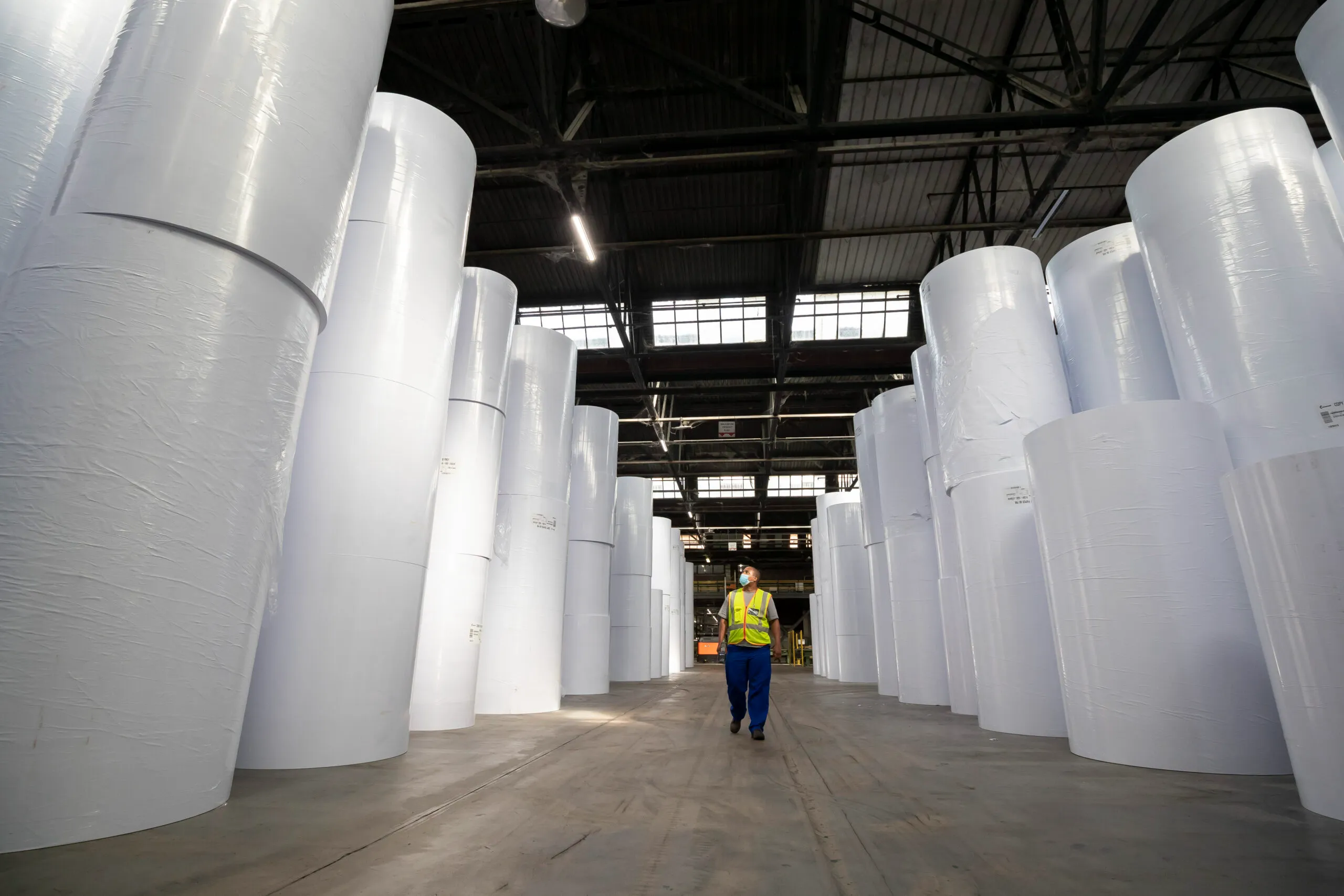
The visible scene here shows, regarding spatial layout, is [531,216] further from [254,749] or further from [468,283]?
[254,749]

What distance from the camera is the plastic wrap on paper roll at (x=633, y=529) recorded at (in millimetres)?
13031

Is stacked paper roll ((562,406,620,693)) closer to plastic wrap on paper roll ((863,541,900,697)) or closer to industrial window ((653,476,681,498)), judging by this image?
plastic wrap on paper roll ((863,541,900,697))

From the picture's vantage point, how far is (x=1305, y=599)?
103 inches

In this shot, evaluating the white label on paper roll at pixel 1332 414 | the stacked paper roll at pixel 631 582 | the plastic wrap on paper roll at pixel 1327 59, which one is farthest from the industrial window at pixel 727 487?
the plastic wrap on paper roll at pixel 1327 59

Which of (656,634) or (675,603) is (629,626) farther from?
(675,603)

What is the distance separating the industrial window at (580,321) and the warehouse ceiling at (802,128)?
181 mm

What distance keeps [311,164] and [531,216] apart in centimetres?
898

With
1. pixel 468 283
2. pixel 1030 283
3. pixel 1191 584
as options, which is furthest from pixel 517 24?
pixel 1191 584

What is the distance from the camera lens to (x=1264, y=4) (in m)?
8.08

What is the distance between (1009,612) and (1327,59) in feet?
13.0

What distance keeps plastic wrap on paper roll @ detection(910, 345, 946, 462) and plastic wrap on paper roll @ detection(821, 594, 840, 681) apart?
8059 mm

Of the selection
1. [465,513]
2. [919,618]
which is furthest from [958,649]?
[465,513]

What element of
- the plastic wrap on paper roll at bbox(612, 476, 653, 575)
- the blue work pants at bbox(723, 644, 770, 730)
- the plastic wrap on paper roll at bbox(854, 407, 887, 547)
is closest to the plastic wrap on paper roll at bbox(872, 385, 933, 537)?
the plastic wrap on paper roll at bbox(854, 407, 887, 547)

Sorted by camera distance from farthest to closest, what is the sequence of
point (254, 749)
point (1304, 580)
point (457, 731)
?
point (457, 731) < point (254, 749) < point (1304, 580)
